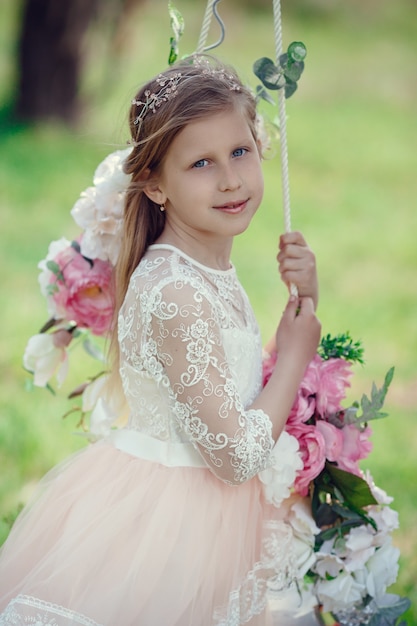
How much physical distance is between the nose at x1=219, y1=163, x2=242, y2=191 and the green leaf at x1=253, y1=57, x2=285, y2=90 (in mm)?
333

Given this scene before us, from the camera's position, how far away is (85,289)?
8.71 feet

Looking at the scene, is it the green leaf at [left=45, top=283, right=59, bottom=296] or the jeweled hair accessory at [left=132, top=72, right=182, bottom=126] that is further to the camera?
the green leaf at [left=45, top=283, right=59, bottom=296]

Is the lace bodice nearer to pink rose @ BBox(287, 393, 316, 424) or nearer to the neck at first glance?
the neck

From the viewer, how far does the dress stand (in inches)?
83.1

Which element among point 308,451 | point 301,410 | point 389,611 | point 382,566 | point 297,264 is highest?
point 297,264

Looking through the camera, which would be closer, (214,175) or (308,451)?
(214,175)

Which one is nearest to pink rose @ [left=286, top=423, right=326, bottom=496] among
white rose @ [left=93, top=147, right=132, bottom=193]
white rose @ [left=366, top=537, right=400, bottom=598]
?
white rose @ [left=366, top=537, right=400, bottom=598]

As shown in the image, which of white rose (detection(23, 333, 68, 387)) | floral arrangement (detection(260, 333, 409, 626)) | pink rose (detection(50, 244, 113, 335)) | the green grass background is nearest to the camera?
floral arrangement (detection(260, 333, 409, 626))

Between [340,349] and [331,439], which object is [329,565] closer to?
[331,439]

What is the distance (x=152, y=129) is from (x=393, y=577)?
1377mm

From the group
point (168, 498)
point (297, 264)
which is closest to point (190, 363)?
point (168, 498)

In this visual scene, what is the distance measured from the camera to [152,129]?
2240 millimetres

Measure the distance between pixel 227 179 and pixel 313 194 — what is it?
18.9 ft

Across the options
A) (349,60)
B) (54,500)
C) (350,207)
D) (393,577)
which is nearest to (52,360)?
(54,500)
